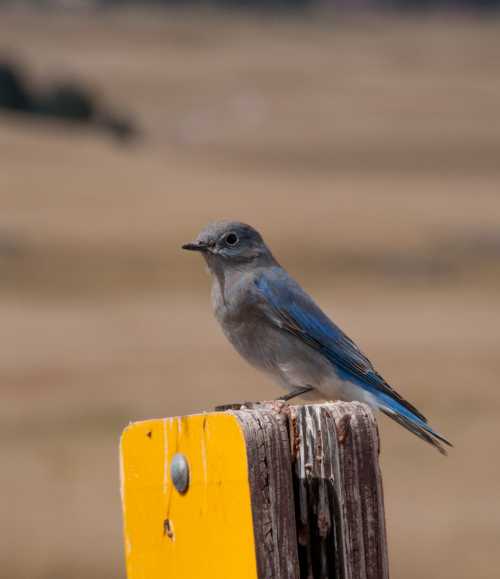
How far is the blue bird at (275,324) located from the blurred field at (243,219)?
6648 millimetres

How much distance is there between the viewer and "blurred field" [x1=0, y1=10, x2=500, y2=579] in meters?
15.1

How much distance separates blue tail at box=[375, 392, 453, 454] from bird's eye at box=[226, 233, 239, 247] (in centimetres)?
84

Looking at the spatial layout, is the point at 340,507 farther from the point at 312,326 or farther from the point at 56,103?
the point at 56,103

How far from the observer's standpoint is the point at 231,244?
552 centimetres

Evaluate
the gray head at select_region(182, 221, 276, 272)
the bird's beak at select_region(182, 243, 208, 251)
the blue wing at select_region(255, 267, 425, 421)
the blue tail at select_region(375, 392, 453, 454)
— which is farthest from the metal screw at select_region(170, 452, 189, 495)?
the gray head at select_region(182, 221, 276, 272)

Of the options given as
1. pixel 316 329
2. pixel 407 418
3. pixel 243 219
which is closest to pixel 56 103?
pixel 243 219

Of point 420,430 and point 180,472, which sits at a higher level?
point 420,430

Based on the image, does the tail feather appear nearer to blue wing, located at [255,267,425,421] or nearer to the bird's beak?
blue wing, located at [255,267,425,421]

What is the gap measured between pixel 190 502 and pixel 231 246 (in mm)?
2404

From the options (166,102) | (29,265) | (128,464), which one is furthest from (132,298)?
(166,102)

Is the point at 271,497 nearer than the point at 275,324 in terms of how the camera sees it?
Yes

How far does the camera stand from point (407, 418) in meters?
4.69

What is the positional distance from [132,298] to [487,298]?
728 centimetres

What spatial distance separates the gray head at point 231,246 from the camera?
Answer: 546cm
